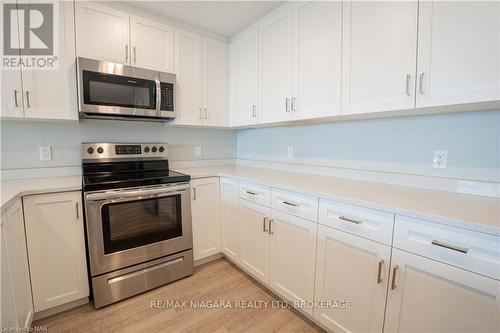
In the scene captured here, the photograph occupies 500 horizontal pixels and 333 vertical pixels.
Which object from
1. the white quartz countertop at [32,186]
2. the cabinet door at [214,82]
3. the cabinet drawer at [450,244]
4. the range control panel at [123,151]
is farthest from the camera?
the cabinet door at [214,82]

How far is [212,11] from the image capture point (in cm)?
203

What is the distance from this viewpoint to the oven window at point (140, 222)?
5.54ft

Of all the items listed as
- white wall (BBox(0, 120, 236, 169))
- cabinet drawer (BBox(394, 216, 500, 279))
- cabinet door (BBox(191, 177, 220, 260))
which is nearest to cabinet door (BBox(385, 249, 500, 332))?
cabinet drawer (BBox(394, 216, 500, 279))

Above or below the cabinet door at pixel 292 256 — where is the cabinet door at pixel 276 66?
above

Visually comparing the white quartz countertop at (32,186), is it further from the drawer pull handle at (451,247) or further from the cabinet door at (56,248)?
the drawer pull handle at (451,247)

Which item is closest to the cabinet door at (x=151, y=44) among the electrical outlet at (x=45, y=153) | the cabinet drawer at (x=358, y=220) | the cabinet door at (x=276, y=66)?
the cabinet door at (x=276, y=66)

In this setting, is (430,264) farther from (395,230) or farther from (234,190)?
A: (234,190)

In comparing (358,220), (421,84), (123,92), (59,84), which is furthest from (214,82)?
(358,220)

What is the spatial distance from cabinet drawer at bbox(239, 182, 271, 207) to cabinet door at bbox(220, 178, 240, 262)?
11 centimetres

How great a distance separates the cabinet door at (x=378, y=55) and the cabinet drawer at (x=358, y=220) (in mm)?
621

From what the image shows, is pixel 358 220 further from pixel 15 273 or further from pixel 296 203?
pixel 15 273

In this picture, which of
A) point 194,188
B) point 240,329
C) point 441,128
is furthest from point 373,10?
point 240,329

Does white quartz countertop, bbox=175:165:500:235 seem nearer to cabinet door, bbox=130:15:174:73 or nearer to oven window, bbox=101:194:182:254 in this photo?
oven window, bbox=101:194:182:254

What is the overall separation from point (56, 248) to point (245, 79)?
2.11 metres
